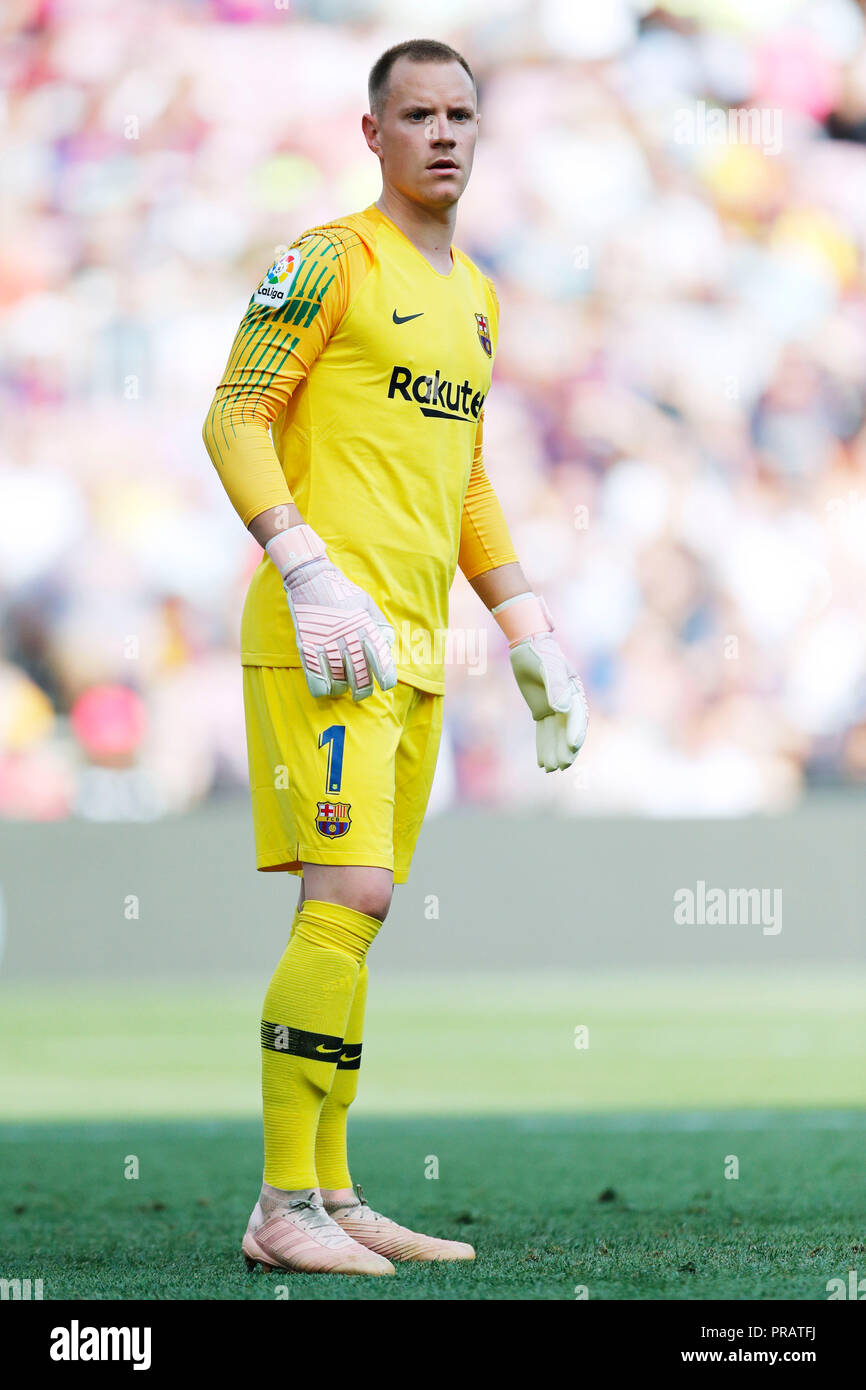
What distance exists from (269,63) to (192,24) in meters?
0.55

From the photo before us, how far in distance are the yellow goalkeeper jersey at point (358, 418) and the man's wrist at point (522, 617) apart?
0.28 m

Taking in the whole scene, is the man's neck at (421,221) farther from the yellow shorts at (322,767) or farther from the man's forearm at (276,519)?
the yellow shorts at (322,767)

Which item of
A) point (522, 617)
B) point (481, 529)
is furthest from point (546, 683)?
point (481, 529)

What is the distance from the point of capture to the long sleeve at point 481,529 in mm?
3523

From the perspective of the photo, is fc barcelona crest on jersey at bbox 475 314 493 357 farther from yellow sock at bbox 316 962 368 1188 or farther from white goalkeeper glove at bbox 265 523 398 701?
yellow sock at bbox 316 962 368 1188

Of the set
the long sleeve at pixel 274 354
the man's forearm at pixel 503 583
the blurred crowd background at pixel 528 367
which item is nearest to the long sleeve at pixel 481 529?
the man's forearm at pixel 503 583

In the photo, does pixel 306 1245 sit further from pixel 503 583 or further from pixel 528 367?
pixel 528 367

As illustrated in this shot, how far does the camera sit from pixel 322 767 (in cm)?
301

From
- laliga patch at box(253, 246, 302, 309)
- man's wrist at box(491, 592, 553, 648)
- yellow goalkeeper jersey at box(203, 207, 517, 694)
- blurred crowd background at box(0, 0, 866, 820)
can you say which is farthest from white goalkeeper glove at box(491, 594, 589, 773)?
blurred crowd background at box(0, 0, 866, 820)

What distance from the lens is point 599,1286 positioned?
283 centimetres

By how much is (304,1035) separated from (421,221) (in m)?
1.46
